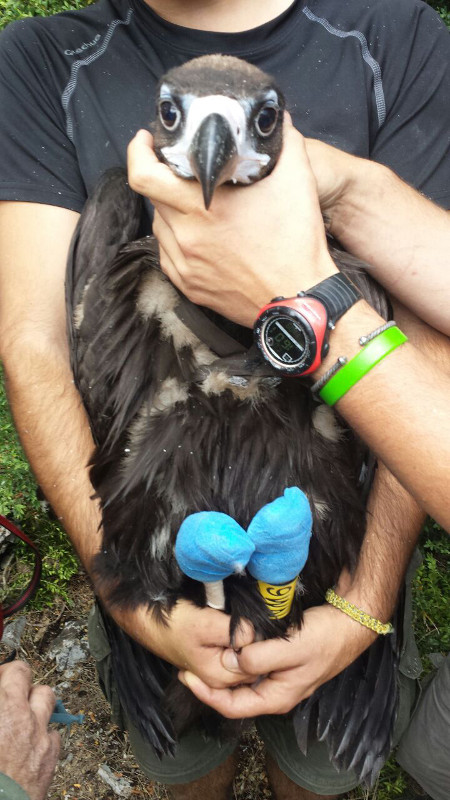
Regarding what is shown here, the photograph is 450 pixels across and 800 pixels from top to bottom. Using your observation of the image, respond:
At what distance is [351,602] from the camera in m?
1.38

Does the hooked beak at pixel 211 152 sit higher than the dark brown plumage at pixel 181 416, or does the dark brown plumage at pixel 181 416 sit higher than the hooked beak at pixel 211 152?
the hooked beak at pixel 211 152

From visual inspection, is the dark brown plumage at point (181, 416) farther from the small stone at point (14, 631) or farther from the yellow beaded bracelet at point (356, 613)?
the small stone at point (14, 631)

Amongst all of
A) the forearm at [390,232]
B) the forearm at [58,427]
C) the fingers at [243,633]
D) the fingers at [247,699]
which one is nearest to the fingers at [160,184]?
the forearm at [390,232]

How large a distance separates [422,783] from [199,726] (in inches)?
26.9

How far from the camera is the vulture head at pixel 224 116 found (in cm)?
108

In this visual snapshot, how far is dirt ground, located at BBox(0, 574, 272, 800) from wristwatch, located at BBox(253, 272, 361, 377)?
155 cm

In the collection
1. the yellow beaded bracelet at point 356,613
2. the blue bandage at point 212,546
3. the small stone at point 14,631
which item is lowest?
the small stone at point 14,631

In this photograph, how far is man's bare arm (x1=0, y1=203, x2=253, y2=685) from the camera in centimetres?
143

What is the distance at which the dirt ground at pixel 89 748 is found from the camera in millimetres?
2057

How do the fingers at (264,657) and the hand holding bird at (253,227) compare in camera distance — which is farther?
the fingers at (264,657)

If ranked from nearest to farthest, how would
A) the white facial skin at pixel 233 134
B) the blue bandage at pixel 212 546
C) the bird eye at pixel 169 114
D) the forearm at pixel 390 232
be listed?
the blue bandage at pixel 212 546 < the white facial skin at pixel 233 134 < the bird eye at pixel 169 114 < the forearm at pixel 390 232

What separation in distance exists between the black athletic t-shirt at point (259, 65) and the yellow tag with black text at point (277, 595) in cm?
89

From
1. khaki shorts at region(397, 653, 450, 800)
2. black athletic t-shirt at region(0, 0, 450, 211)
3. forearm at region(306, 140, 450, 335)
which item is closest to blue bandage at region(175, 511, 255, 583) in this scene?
forearm at region(306, 140, 450, 335)

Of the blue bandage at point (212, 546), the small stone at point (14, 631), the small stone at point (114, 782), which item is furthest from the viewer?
the small stone at point (14, 631)
